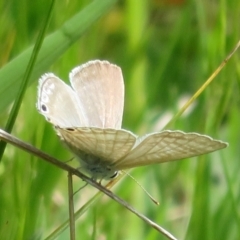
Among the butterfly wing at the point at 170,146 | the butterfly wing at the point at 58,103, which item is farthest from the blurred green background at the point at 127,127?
the butterfly wing at the point at 170,146

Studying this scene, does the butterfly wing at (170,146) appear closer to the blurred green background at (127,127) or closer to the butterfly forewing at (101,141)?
the butterfly forewing at (101,141)

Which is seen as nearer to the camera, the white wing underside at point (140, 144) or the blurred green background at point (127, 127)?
the white wing underside at point (140, 144)

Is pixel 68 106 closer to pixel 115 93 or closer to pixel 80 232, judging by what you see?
pixel 115 93

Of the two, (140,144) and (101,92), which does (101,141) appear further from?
(101,92)

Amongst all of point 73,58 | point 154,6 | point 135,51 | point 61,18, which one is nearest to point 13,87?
point 61,18

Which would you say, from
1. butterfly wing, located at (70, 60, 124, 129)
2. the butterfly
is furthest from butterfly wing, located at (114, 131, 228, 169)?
butterfly wing, located at (70, 60, 124, 129)

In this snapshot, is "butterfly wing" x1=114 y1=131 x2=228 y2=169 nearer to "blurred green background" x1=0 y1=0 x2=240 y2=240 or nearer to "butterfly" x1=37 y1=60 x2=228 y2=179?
"butterfly" x1=37 y1=60 x2=228 y2=179

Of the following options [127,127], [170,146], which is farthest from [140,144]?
[127,127]
